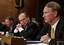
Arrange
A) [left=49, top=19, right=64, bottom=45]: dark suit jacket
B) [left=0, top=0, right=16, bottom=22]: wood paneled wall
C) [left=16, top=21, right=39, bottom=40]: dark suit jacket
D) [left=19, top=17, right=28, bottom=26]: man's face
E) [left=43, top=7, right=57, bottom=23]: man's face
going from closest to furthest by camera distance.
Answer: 1. [left=49, top=19, right=64, bottom=45]: dark suit jacket
2. [left=43, top=7, right=57, bottom=23]: man's face
3. [left=16, top=21, right=39, bottom=40]: dark suit jacket
4. [left=19, top=17, right=28, bottom=26]: man's face
5. [left=0, top=0, right=16, bottom=22]: wood paneled wall

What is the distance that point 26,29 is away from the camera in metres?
5.53

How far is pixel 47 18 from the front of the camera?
3.79 m

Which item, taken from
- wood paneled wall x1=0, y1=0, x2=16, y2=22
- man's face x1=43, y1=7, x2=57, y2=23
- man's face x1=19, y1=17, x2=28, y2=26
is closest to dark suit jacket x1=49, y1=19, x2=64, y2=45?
man's face x1=43, y1=7, x2=57, y2=23

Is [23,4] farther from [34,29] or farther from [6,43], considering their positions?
[6,43]

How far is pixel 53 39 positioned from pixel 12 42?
0.43 metres

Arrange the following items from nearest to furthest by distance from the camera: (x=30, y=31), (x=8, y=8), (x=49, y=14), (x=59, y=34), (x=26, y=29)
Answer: (x=59, y=34), (x=49, y=14), (x=30, y=31), (x=26, y=29), (x=8, y=8)

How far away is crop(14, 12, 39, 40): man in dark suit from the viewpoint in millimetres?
5320

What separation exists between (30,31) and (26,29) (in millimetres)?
145

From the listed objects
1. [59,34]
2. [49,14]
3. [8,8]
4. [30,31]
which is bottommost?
[30,31]

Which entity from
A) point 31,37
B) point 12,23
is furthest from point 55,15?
point 12,23

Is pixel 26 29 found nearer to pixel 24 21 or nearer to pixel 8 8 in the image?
pixel 24 21

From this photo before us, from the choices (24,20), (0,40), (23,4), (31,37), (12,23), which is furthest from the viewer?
(23,4)

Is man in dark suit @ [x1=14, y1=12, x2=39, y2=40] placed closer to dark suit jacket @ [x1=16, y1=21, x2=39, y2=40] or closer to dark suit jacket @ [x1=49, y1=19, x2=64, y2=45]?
dark suit jacket @ [x1=16, y1=21, x2=39, y2=40]

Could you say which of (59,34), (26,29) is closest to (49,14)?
(59,34)
